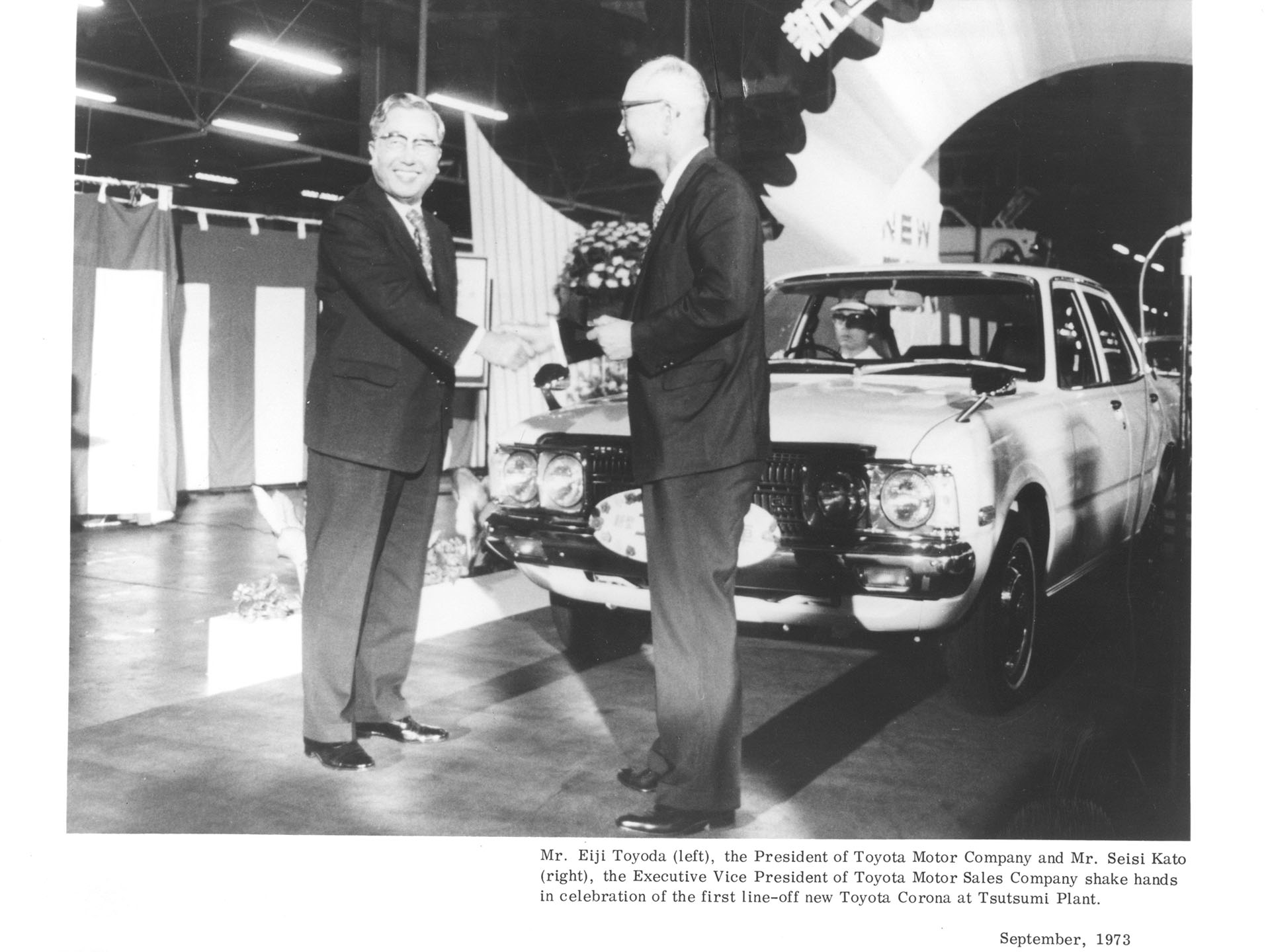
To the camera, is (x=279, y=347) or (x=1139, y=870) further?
(x=279, y=347)

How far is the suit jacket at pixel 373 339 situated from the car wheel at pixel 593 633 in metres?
1.36

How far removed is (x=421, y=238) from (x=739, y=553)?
1.22 metres

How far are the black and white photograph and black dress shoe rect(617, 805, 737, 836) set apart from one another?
0.4 inches

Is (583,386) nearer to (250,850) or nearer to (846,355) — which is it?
(846,355)

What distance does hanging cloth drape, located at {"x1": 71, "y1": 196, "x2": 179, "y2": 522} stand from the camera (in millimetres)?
6719

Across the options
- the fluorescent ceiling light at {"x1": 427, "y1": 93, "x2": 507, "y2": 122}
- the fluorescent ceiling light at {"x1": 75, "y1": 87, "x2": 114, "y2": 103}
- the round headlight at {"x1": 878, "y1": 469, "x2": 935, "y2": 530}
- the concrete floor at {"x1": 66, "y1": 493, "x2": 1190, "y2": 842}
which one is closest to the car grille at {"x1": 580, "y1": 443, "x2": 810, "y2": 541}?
the round headlight at {"x1": 878, "y1": 469, "x2": 935, "y2": 530}

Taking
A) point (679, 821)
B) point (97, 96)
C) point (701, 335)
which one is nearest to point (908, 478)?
point (701, 335)

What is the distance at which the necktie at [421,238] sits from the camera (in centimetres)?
297

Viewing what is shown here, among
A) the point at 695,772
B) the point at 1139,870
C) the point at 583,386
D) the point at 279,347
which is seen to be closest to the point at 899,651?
the point at 1139,870

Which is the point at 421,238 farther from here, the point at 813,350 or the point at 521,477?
the point at 813,350

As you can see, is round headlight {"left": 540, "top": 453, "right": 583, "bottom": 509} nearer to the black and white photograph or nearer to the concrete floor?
the black and white photograph

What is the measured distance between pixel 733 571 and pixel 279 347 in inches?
294

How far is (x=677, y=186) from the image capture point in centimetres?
246

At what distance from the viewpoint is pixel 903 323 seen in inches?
186
